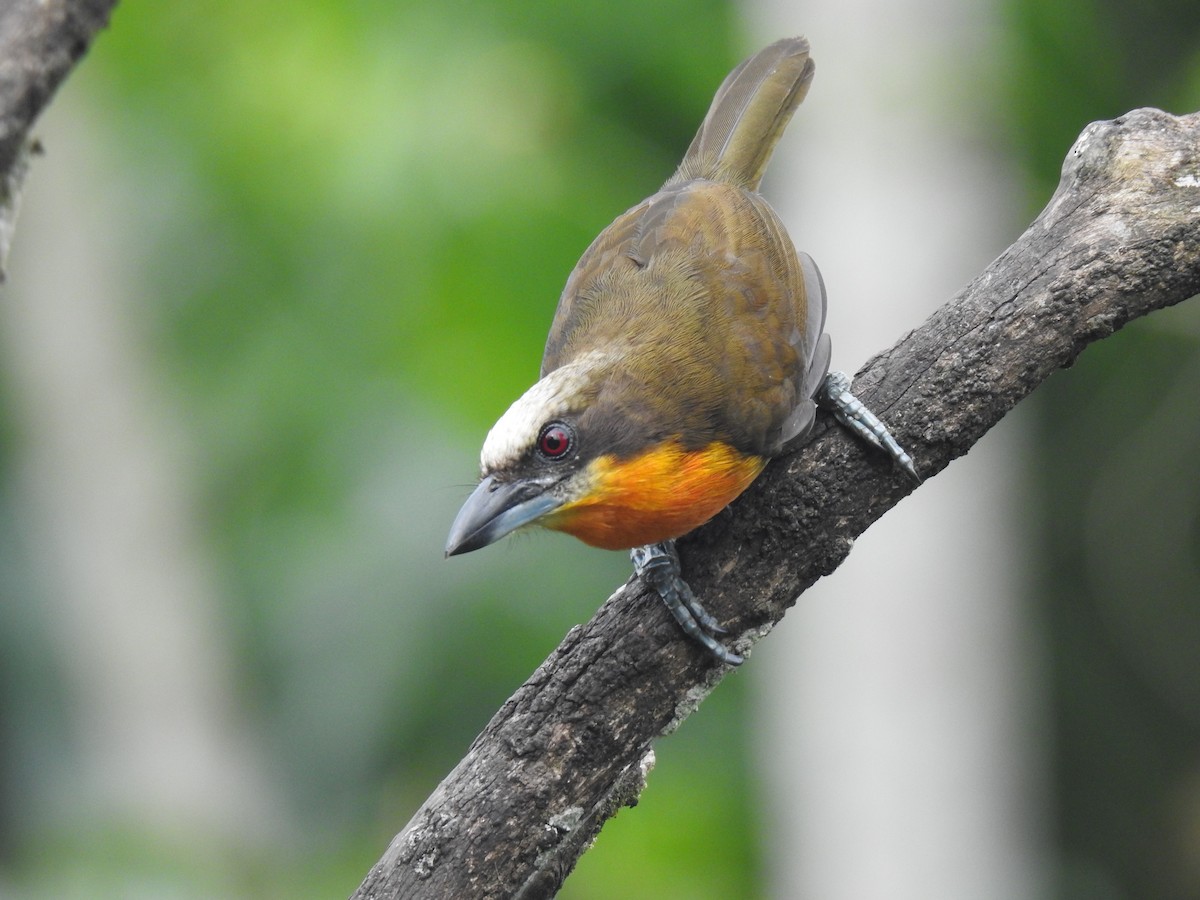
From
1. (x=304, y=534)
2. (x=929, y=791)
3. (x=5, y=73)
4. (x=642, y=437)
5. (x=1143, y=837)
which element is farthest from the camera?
(x=1143, y=837)

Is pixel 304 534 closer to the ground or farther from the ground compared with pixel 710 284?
farther from the ground

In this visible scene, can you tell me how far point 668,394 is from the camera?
2930mm

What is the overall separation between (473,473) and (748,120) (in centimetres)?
240

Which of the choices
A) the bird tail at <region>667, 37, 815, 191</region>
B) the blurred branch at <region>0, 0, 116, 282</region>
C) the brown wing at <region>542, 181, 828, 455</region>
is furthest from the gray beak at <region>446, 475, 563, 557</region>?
the bird tail at <region>667, 37, 815, 191</region>

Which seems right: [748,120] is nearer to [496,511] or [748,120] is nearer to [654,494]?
[654,494]

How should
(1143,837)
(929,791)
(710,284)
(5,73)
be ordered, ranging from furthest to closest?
(1143,837) → (929,791) → (710,284) → (5,73)

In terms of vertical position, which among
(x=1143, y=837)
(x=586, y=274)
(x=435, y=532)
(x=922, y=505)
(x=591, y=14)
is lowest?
(x=1143, y=837)

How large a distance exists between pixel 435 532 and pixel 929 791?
2.56 meters

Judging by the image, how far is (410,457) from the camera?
6.27 meters

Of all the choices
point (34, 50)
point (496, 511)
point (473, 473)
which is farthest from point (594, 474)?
point (473, 473)

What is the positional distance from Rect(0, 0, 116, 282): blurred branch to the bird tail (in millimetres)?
2338

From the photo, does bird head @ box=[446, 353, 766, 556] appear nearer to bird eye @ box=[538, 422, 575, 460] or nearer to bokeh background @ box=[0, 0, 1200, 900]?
bird eye @ box=[538, 422, 575, 460]

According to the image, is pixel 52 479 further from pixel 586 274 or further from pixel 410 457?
pixel 586 274

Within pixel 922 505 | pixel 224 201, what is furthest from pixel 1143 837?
pixel 224 201
